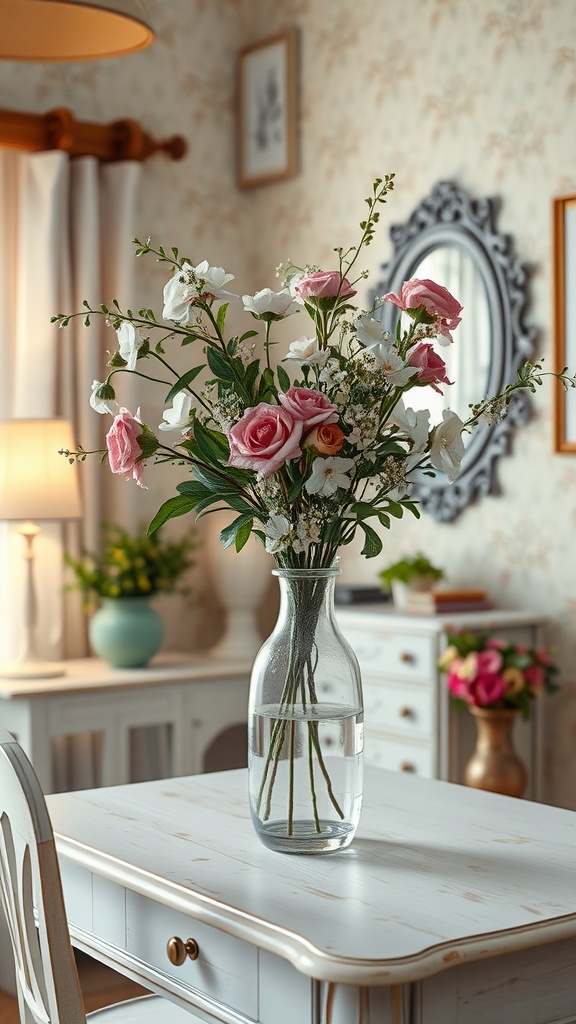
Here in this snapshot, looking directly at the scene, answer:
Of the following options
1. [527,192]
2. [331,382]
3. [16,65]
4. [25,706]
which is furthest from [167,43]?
[331,382]

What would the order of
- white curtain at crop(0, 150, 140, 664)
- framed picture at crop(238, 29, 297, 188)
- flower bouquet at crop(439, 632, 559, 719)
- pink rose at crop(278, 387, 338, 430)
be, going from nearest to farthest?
pink rose at crop(278, 387, 338, 430)
flower bouquet at crop(439, 632, 559, 719)
white curtain at crop(0, 150, 140, 664)
framed picture at crop(238, 29, 297, 188)

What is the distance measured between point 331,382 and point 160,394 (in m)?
2.58

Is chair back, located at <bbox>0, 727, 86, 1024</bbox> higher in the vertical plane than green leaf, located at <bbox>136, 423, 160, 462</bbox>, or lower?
lower

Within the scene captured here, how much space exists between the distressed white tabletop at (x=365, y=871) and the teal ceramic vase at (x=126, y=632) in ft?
5.07

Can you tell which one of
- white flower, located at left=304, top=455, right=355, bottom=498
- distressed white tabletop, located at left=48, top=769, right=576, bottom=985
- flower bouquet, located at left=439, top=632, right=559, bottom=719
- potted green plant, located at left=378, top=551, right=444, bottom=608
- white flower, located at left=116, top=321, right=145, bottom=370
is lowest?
distressed white tabletop, located at left=48, top=769, right=576, bottom=985

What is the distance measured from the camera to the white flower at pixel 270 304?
1.58 m

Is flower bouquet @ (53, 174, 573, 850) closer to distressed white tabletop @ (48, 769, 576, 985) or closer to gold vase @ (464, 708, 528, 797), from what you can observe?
distressed white tabletop @ (48, 769, 576, 985)

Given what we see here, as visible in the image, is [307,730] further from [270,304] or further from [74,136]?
[74,136]

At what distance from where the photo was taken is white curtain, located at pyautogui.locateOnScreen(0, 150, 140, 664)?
3664 millimetres

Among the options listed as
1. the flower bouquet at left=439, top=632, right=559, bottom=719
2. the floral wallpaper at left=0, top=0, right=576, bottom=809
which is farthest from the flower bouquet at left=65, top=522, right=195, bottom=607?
the flower bouquet at left=439, top=632, right=559, bottom=719

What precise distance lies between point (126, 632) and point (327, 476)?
6.95 ft

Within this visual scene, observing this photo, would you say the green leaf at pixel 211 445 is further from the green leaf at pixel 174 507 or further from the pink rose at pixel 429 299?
the pink rose at pixel 429 299

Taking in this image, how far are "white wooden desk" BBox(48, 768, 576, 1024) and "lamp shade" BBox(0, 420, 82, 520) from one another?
1.52m

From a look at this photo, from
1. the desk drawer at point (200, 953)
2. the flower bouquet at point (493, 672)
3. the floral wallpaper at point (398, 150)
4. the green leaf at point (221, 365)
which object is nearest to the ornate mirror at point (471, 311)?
the floral wallpaper at point (398, 150)
